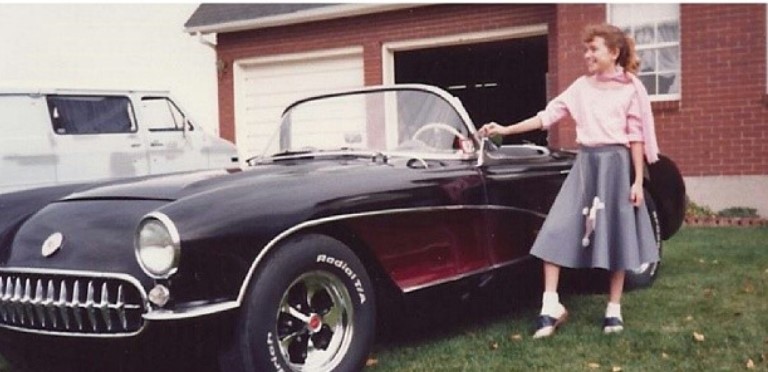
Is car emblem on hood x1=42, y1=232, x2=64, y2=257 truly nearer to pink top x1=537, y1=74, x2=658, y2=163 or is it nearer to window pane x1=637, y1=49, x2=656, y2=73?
pink top x1=537, y1=74, x2=658, y2=163

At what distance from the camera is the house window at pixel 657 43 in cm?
991

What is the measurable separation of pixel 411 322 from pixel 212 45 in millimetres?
10176

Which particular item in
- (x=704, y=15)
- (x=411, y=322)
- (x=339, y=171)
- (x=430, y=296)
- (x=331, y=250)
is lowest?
(x=411, y=322)

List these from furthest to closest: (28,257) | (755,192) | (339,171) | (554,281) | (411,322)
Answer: (755,192), (411,322), (554,281), (339,171), (28,257)

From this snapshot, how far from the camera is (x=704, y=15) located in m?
9.55

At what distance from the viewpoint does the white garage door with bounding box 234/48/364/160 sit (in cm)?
1298

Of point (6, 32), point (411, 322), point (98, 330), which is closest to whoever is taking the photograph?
point (98, 330)

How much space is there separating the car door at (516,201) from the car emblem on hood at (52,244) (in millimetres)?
1938

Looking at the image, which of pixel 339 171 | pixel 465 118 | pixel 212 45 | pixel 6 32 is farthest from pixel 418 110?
pixel 6 32

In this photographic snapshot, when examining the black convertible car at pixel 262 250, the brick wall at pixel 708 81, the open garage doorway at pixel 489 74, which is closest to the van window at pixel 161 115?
the open garage doorway at pixel 489 74

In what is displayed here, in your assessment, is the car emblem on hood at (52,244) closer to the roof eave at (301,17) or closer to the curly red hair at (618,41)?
the curly red hair at (618,41)

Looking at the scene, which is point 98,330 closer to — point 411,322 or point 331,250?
point 331,250

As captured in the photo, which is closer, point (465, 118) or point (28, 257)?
point (28, 257)

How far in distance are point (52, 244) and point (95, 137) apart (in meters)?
6.71
